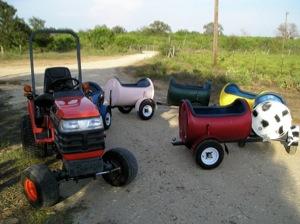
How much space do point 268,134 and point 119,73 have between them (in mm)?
13948

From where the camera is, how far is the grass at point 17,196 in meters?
5.02

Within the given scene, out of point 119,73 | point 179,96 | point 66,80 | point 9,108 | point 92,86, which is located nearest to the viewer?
point 66,80

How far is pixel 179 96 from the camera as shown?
10.5 m

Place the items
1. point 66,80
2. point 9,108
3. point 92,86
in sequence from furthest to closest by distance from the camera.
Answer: point 9,108 → point 92,86 → point 66,80

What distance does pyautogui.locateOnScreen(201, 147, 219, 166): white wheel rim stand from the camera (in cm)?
673

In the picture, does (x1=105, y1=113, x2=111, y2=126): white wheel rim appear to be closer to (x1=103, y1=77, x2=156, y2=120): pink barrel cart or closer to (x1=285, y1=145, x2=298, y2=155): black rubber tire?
(x1=103, y1=77, x2=156, y2=120): pink barrel cart

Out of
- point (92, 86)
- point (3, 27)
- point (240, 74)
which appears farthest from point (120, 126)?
point (3, 27)

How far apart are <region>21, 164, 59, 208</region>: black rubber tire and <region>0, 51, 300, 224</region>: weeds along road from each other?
252 mm

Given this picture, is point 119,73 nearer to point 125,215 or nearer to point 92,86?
point 92,86

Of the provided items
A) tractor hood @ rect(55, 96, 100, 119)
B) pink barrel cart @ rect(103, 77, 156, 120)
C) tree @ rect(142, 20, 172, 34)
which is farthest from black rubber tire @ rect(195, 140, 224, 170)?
tree @ rect(142, 20, 172, 34)

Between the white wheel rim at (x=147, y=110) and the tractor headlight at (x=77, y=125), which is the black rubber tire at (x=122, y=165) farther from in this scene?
the white wheel rim at (x=147, y=110)

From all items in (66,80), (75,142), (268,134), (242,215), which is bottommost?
(242,215)

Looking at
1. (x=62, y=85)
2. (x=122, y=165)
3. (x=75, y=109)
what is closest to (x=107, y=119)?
(x=62, y=85)

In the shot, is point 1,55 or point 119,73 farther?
point 1,55
